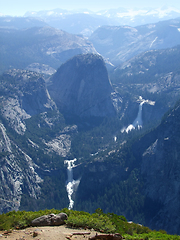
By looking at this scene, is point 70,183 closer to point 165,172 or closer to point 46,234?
point 165,172

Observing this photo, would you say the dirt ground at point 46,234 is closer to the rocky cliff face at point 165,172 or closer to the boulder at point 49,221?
the boulder at point 49,221

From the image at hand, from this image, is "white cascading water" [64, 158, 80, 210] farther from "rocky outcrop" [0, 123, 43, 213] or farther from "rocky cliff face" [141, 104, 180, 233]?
"rocky cliff face" [141, 104, 180, 233]

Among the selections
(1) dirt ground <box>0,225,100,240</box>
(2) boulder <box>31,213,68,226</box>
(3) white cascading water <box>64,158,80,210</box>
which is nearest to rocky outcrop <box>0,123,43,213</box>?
(3) white cascading water <box>64,158,80,210</box>

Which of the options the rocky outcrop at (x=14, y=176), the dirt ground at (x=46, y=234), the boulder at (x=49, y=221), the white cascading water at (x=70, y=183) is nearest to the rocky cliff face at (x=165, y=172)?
the white cascading water at (x=70, y=183)

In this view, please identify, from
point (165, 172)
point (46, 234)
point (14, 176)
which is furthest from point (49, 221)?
point (14, 176)

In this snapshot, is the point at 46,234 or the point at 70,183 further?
the point at 70,183

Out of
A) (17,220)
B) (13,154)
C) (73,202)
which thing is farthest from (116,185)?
(17,220)

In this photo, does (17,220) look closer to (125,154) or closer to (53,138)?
(125,154)

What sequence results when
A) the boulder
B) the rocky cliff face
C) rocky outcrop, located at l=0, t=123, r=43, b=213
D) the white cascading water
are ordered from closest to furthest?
the boulder, the rocky cliff face, rocky outcrop, located at l=0, t=123, r=43, b=213, the white cascading water
